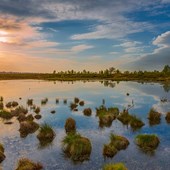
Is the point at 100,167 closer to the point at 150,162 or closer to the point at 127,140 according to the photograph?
the point at 150,162

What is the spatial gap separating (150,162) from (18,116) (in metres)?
27.7

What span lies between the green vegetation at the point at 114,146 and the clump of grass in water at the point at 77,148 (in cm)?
172

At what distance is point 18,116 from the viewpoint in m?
49.9

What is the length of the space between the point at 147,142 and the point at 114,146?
3.98 m

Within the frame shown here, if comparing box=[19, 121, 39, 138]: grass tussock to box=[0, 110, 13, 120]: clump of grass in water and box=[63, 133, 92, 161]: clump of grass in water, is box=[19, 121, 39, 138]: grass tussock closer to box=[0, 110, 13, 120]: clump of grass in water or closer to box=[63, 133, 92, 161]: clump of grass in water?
box=[63, 133, 92, 161]: clump of grass in water

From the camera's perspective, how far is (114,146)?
31.5 m

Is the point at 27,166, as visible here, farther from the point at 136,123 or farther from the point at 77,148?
the point at 136,123

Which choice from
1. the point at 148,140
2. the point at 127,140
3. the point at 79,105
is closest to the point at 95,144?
the point at 127,140

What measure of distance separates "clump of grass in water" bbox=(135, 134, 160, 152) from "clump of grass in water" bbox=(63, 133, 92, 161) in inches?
235

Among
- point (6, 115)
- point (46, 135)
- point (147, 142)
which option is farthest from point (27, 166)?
point (6, 115)

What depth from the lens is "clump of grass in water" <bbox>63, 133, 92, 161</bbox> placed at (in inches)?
1158

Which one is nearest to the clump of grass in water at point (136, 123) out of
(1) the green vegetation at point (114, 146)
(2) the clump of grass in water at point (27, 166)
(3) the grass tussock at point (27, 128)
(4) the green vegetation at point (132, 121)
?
(4) the green vegetation at point (132, 121)

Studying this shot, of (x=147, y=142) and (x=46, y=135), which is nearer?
(x=147, y=142)

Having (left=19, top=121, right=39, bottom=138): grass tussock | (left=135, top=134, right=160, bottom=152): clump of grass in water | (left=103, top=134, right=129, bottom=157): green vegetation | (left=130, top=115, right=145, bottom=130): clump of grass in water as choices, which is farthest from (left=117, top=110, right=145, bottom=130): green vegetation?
(left=19, top=121, right=39, bottom=138): grass tussock
